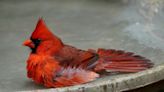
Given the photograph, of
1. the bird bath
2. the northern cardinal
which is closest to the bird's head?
the northern cardinal

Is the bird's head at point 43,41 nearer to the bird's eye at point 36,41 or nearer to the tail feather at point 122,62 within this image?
the bird's eye at point 36,41

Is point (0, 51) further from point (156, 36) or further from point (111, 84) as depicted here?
point (111, 84)

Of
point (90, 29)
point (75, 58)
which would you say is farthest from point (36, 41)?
point (90, 29)

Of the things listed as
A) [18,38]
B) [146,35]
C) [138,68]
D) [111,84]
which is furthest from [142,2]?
[111,84]

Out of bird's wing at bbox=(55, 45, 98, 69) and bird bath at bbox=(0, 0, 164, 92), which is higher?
bird bath at bbox=(0, 0, 164, 92)

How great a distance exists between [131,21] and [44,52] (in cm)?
70

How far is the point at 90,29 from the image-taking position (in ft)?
7.14

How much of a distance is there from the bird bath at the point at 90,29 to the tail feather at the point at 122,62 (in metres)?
0.04

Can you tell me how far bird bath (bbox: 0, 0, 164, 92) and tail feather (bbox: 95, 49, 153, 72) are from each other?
0.04m

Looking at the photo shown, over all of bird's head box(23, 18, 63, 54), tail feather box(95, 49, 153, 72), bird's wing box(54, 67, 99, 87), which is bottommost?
bird's wing box(54, 67, 99, 87)

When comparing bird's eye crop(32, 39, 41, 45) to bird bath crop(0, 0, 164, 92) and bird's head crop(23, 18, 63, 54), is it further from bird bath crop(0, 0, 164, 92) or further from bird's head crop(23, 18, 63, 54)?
bird bath crop(0, 0, 164, 92)

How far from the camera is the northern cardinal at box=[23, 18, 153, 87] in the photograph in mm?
1523

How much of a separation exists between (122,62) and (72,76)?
17 centimetres

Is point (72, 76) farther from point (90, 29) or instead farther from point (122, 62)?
point (90, 29)
